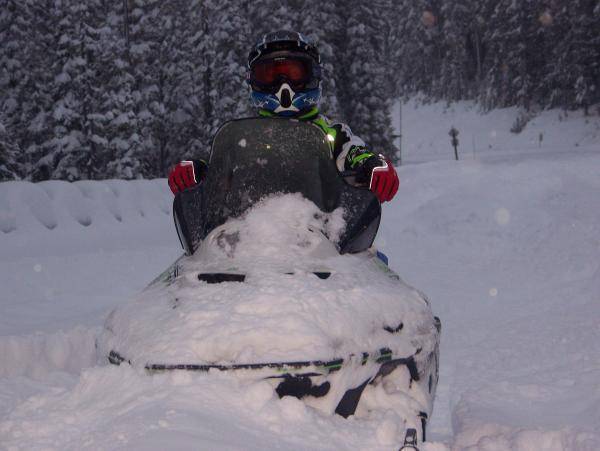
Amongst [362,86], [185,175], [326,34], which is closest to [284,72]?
[185,175]

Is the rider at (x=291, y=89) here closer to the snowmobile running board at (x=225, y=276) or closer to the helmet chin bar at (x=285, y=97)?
the helmet chin bar at (x=285, y=97)

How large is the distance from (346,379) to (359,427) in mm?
179

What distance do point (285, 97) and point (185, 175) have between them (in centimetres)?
101

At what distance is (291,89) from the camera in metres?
4.41

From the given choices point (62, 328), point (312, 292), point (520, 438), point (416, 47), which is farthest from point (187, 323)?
point (416, 47)

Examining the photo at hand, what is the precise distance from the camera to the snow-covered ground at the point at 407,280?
205 centimetres

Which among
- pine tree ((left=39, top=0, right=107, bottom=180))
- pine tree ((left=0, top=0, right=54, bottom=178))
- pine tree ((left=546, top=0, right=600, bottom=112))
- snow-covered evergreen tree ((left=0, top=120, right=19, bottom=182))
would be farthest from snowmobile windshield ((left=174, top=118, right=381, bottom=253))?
pine tree ((left=546, top=0, right=600, bottom=112))

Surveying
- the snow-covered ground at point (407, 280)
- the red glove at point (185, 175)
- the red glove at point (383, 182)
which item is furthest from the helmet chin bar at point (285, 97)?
the snow-covered ground at point (407, 280)

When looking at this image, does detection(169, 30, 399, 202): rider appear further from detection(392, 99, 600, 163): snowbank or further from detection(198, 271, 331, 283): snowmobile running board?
detection(392, 99, 600, 163): snowbank

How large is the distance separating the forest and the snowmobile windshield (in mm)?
16000

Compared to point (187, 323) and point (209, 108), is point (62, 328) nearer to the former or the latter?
point (187, 323)

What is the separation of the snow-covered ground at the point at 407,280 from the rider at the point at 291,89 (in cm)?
176

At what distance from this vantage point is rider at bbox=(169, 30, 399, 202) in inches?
165

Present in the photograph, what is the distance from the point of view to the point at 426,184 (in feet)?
52.6
